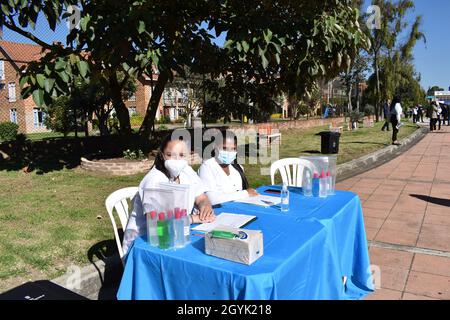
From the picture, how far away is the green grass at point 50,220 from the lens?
12.1ft

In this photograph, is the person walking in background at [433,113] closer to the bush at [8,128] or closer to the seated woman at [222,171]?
the seated woman at [222,171]

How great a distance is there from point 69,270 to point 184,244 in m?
1.80

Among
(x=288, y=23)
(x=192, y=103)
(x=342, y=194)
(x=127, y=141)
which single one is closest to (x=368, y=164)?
(x=288, y=23)

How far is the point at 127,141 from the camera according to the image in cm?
954

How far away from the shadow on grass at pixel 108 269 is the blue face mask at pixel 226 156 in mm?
1478

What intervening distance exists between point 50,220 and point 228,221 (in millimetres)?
3264

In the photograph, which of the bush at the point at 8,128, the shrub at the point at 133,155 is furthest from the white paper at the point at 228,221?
the bush at the point at 8,128

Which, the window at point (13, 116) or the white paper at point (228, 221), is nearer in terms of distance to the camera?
the white paper at point (228, 221)

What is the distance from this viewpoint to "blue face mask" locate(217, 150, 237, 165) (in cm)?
379

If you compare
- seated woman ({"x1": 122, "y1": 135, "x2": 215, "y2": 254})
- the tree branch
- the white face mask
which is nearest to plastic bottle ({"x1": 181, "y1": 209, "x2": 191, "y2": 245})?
seated woman ({"x1": 122, "y1": 135, "x2": 215, "y2": 254})

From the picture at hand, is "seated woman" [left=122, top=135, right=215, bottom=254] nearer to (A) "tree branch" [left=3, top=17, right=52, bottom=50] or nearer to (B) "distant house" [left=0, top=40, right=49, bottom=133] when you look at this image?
(B) "distant house" [left=0, top=40, right=49, bottom=133]

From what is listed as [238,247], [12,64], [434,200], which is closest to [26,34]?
[12,64]

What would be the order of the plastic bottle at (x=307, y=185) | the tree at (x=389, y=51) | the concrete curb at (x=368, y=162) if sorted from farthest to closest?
the tree at (x=389, y=51), the concrete curb at (x=368, y=162), the plastic bottle at (x=307, y=185)

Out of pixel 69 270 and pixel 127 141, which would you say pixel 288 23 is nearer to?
pixel 127 141
